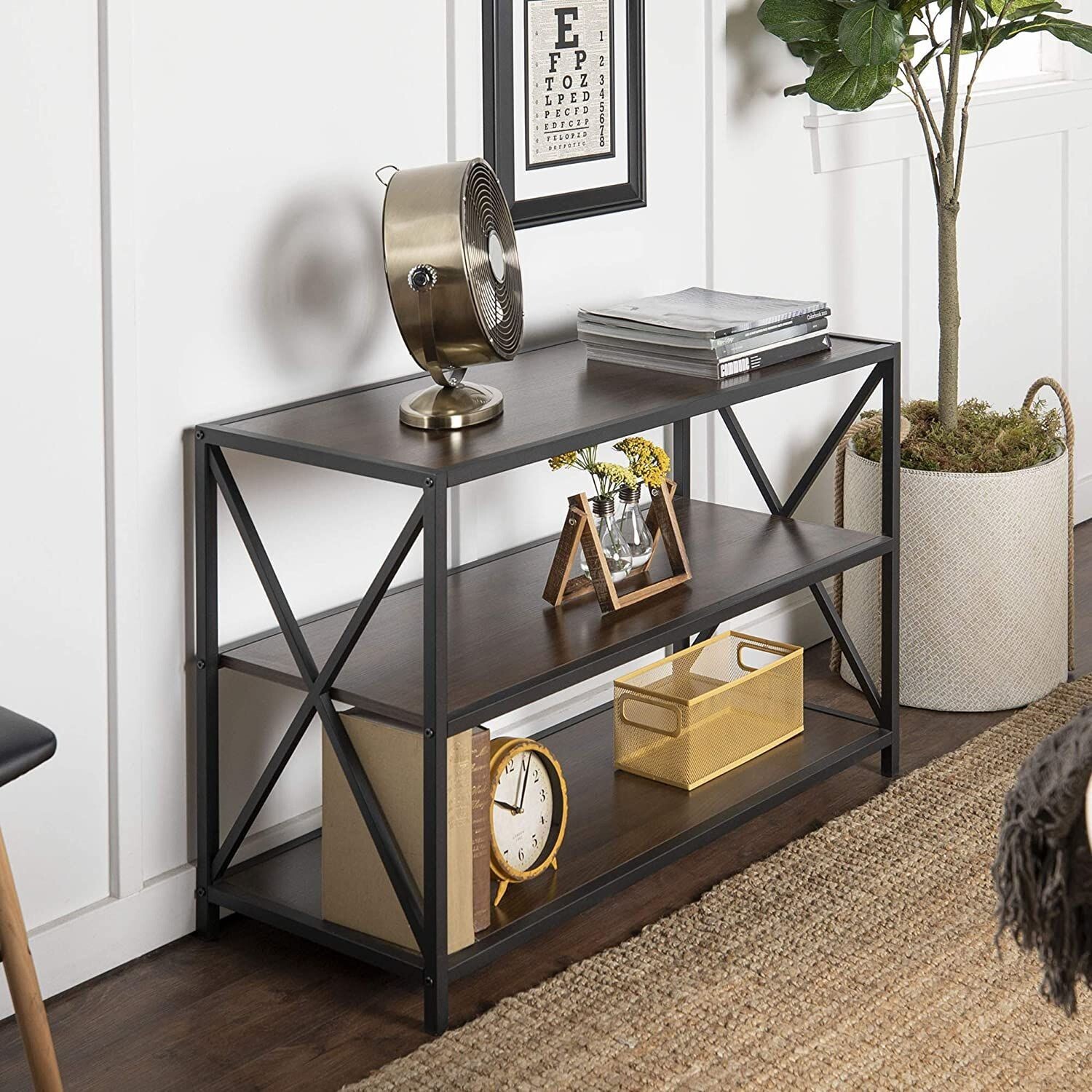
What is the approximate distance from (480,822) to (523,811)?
141 millimetres

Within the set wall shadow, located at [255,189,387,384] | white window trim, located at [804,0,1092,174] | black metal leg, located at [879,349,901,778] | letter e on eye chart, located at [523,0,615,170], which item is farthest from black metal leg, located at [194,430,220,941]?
white window trim, located at [804,0,1092,174]

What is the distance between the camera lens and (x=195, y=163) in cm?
213

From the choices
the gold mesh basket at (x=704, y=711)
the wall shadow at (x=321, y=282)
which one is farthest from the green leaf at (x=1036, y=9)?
the wall shadow at (x=321, y=282)

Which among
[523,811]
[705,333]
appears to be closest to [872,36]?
[705,333]

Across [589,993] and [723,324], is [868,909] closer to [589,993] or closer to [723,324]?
[589,993]

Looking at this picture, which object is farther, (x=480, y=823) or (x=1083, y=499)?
(x=1083, y=499)

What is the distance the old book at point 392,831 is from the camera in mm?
2078

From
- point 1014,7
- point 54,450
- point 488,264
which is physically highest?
point 1014,7

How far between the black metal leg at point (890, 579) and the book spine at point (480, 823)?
94 centimetres

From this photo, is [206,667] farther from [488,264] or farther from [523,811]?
[488,264]

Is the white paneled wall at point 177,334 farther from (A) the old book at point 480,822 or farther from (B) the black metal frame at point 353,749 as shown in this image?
(A) the old book at point 480,822

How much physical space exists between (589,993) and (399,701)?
0.46 metres

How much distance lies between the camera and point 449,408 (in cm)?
217

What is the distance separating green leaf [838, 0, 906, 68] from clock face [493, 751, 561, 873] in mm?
1297
